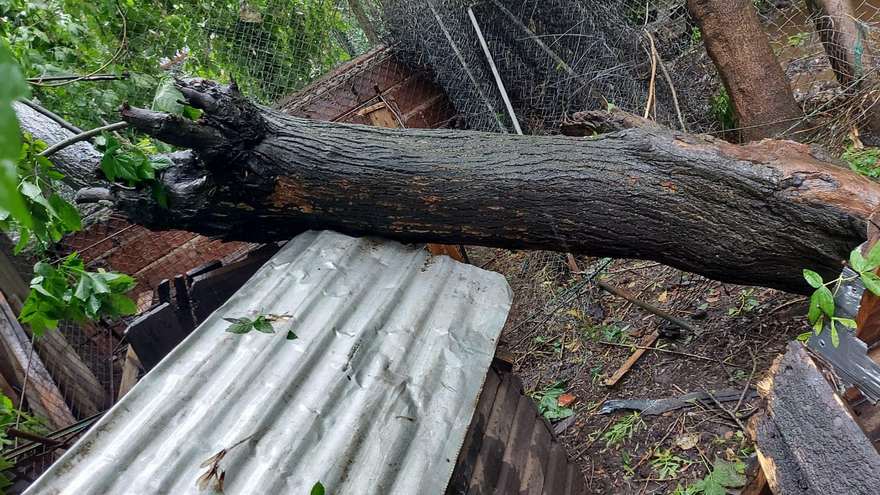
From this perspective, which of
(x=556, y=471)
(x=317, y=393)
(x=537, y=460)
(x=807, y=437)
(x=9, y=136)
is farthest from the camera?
(x=556, y=471)

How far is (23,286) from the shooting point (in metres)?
3.93

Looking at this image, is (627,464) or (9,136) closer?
(9,136)

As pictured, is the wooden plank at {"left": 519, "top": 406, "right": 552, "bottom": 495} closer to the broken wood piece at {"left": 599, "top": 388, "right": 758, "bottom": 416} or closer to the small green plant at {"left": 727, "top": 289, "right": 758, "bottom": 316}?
the broken wood piece at {"left": 599, "top": 388, "right": 758, "bottom": 416}

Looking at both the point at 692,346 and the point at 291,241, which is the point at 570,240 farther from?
the point at 692,346

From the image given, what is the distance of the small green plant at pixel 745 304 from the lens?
330 centimetres

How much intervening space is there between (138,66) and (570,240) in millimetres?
5040

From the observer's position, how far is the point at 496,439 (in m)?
2.48

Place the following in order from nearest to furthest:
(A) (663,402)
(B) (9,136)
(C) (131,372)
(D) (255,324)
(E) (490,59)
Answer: (B) (9,136)
(D) (255,324)
(C) (131,372)
(A) (663,402)
(E) (490,59)

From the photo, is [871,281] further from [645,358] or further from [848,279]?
[645,358]

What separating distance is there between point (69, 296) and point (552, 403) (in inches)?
106

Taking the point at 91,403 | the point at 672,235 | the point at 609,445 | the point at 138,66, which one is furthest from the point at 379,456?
the point at 138,66

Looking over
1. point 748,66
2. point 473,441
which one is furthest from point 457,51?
point 473,441

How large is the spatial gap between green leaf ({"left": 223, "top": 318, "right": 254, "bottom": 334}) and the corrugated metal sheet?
0.03m

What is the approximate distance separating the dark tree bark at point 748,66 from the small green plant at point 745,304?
1128 millimetres
